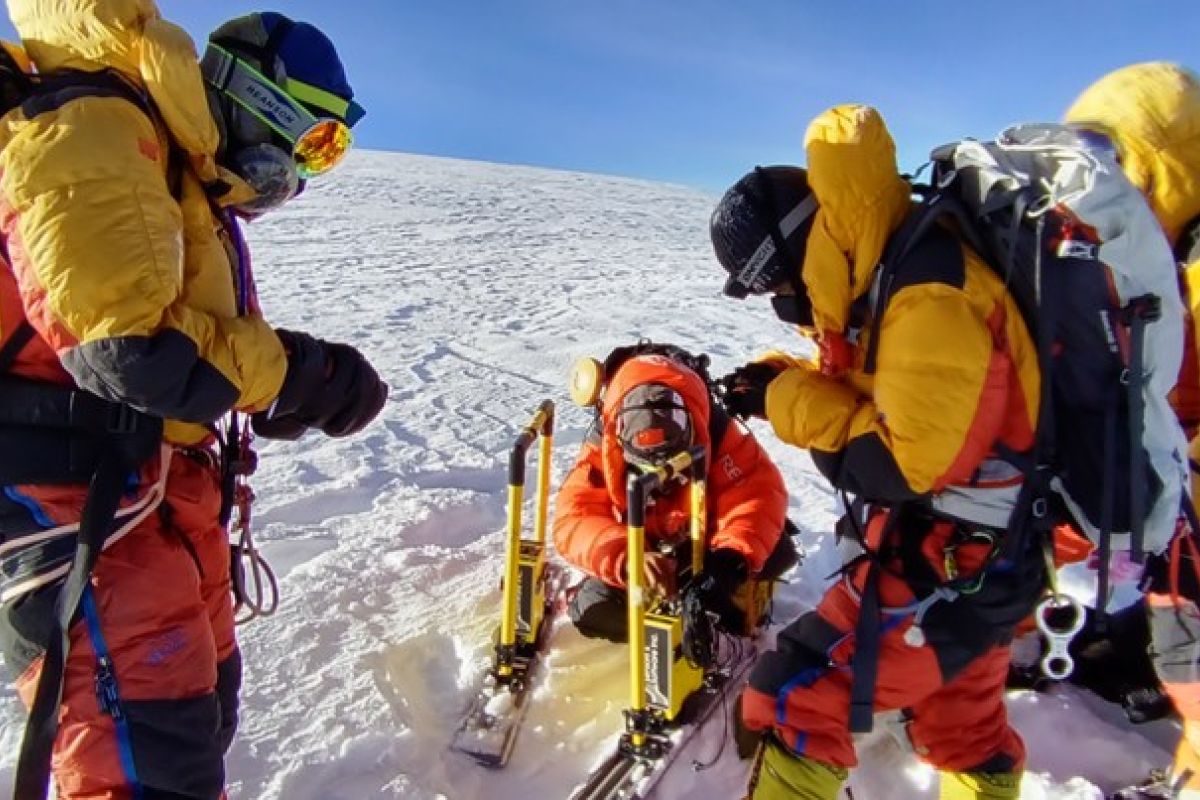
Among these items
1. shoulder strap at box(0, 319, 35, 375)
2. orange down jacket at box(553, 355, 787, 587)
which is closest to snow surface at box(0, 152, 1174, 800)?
orange down jacket at box(553, 355, 787, 587)

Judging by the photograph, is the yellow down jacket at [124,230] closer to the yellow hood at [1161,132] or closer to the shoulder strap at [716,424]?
the yellow hood at [1161,132]

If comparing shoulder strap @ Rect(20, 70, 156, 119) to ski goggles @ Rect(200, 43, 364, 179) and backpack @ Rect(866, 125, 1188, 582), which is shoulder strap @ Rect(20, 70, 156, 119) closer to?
ski goggles @ Rect(200, 43, 364, 179)

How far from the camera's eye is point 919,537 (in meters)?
2.35

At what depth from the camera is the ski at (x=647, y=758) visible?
2869 mm

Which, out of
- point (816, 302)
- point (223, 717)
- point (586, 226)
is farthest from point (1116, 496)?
point (586, 226)

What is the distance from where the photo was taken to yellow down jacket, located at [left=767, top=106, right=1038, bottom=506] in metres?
2.00

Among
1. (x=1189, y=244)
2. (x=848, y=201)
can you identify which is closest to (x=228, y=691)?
(x=848, y=201)

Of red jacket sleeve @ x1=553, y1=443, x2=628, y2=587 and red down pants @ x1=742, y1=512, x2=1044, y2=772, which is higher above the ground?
red down pants @ x1=742, y1=512, x2=1044, y2=772

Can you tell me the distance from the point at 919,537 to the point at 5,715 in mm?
2975

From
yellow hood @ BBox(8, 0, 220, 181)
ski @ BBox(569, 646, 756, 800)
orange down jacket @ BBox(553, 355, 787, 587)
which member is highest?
yellow hood @ BBox(8, 0, 220, 181)

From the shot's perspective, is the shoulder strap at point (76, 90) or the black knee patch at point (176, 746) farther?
the black knee patch at point (176, 746)

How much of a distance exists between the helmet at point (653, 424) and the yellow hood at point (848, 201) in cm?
141

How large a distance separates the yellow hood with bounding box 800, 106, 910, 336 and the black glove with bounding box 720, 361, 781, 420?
1.41ft

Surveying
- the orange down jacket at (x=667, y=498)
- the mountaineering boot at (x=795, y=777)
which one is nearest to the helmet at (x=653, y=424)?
the orange down jacket at (x=667, y=498)
